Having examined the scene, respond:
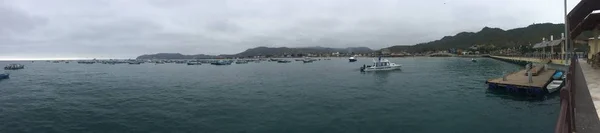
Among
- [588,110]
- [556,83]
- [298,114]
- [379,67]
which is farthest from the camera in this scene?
[379,67]

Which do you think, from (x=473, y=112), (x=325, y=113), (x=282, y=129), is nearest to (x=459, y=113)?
(x=473, y=112)

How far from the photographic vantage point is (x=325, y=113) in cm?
2070

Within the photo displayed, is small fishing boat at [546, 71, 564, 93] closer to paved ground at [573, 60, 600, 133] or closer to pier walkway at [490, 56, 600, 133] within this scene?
paved ground at [573, 60, 600, 133]

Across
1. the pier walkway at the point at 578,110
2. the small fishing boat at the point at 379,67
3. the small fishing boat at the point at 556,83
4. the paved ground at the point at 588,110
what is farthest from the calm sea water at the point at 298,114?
the small fishing boat at the point at 379,67

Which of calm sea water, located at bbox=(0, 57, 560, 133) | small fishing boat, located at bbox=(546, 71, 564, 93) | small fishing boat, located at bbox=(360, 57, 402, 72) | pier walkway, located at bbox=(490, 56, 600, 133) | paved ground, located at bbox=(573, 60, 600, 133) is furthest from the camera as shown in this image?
small fishing boat, located at bbox=(360, 57, 402, 72)

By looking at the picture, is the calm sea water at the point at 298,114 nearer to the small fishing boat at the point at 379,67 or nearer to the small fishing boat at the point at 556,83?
the small fishing boat at the point at 556,83

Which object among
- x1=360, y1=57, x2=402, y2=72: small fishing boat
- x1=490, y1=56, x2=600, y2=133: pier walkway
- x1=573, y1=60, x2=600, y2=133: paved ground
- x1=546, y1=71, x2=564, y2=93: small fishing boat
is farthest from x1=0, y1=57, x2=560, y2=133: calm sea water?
x1=360, y1=57, x2=402, y2=72: small fishing boat

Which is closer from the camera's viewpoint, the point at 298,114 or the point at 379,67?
the point at 298,114

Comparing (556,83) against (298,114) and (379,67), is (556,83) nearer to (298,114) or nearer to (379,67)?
(298,114)

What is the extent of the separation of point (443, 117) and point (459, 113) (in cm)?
178

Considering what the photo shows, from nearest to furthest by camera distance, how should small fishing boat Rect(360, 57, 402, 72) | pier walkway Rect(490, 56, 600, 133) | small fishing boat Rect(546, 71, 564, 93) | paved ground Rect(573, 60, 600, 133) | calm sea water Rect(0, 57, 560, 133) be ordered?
pier walkway Rect(490, 56, 600, 133) < paved ground Rect(573, 60, 600, 133) < calm sea water Rect(0, 57, 560, 133) < small fishing boat Rect(546, 71, 564, 93) < small fishing boat Rect(360, 57, 402, 72)

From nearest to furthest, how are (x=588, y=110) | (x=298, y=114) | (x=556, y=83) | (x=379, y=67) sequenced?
(x=588, y=110), (x=298, y=114), (x=556, y=83), (x=379, y=67)

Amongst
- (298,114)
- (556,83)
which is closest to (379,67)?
(556,83)

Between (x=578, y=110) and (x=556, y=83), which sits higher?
(x=578, y=110)
